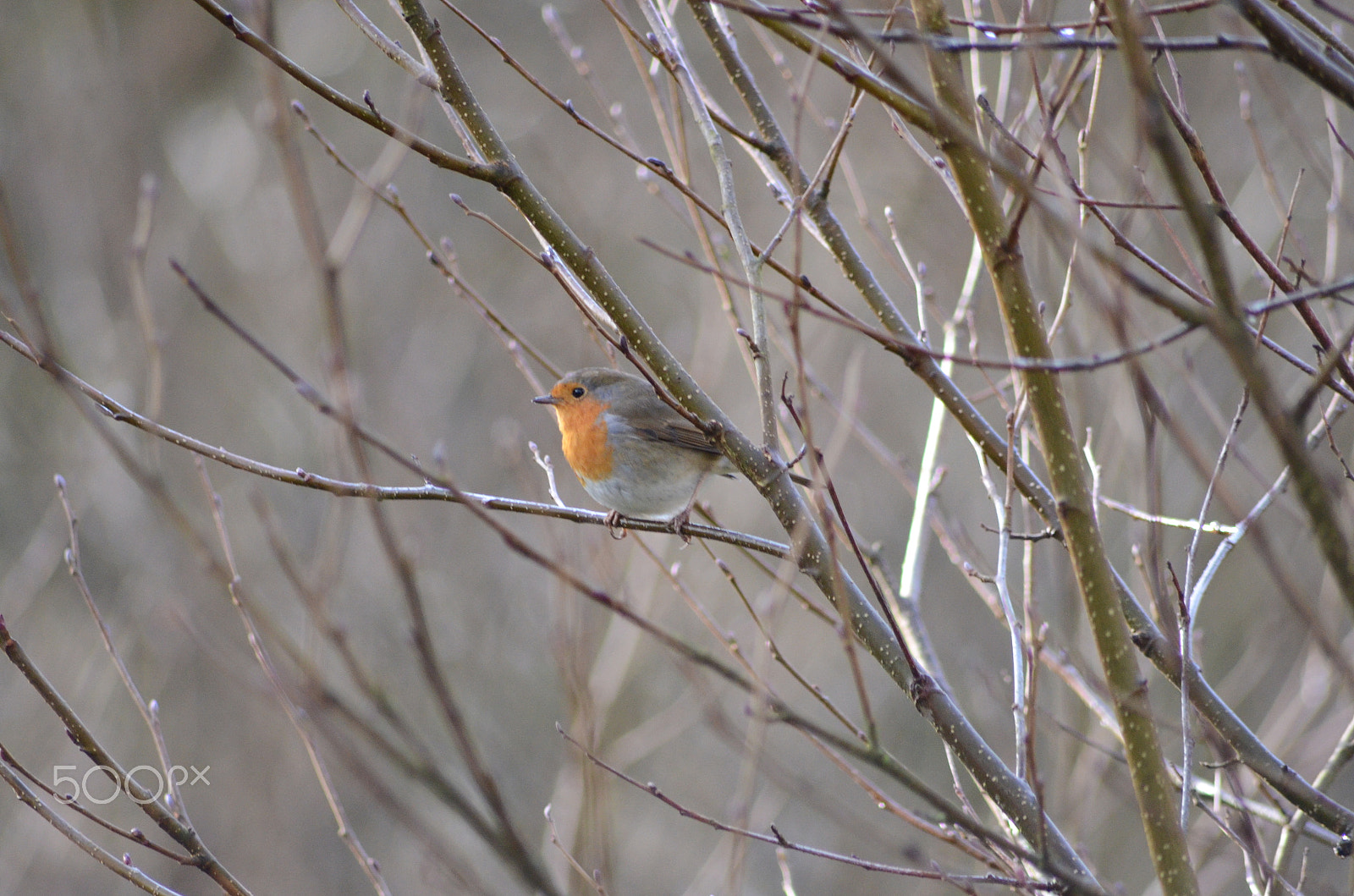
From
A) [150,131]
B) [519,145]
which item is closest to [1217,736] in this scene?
[519,145]

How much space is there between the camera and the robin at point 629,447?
400 cm

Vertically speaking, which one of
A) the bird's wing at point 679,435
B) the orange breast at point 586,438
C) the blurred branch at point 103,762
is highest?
the bird's wing at point 679,435

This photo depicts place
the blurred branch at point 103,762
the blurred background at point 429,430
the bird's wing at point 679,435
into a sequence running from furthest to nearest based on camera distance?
the blurred background at point 429,430 → the bird's wing at point 679,435 → the blurred branch at point 103,762

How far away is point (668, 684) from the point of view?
933cm

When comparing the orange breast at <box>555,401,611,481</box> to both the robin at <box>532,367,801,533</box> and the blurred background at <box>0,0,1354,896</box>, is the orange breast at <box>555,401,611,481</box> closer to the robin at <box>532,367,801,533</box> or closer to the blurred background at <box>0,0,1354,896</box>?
the robin at <box>532,367,801,533</box>

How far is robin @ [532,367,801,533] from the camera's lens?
13.1ft

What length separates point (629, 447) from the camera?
4105 millimetres

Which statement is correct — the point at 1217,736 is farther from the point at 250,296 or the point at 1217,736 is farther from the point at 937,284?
the point at 250,296

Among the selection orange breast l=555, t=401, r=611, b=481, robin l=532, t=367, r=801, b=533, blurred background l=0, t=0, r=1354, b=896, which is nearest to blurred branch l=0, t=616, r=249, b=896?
robin l=532, t=367, r=801, b=533

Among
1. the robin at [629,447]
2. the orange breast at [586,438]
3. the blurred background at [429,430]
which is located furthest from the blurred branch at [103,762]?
the blurred background at [429,430]

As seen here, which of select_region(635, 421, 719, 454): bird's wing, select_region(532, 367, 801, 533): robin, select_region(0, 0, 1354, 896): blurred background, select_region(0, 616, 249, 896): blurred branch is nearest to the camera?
select_region(0, 616, 249, 896): blurred branch

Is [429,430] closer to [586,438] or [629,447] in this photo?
[586,438]

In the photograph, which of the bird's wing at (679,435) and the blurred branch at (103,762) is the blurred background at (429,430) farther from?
the blurred branch at (103,762)

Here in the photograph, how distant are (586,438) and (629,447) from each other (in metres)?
0.19
